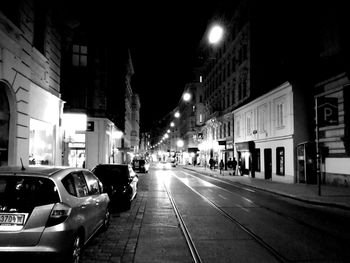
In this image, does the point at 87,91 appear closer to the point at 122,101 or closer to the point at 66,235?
the point at 122,101

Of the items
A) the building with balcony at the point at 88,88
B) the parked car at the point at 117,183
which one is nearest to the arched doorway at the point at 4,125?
the parked car at the point at 117,183

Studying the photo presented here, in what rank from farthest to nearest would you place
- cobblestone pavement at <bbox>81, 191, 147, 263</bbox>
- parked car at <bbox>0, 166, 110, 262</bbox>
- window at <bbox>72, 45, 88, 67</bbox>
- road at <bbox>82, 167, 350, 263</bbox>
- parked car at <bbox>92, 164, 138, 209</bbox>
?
window at <bbox>72, 45, 88, 67</bbox>, parked car at <bbox>92, 164, 138, 209</bbox>, road at <bbox>82, 167, 350, 263</bbox>, cobblestone pavement at <bbox>81, 191, 147, 263</bbox>, parked car at <bbox>0, 166, 110, 262</bbox>

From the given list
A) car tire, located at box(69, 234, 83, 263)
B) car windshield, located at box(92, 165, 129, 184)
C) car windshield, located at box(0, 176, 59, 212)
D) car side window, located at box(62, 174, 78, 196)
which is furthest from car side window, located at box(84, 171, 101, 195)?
car windshield, located at box(92, 165, 129, 184)

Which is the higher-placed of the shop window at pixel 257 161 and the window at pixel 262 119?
the window at pixel 262 119

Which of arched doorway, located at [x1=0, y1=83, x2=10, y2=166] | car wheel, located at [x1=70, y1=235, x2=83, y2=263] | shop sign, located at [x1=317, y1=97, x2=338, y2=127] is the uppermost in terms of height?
shop sign, located at [x1=317, y1=97, x2=338, y2=127]

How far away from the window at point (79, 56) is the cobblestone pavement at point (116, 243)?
95.7 ft

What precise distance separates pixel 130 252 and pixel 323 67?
71.6 feet

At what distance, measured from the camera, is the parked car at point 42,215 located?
493cm

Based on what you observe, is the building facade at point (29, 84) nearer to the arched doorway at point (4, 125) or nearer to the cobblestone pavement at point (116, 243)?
the arched doorway at point (4, 125)

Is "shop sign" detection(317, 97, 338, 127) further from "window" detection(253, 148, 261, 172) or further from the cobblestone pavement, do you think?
"window" detection(253, 148, 261, 172)

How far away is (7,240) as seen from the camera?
16.1 ft

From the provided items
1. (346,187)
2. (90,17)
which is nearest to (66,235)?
(346,187)

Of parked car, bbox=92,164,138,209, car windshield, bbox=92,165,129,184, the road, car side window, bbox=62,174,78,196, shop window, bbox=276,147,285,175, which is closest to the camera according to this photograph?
car side window, bbox=62,174,78,196

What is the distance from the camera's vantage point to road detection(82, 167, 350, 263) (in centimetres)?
656
